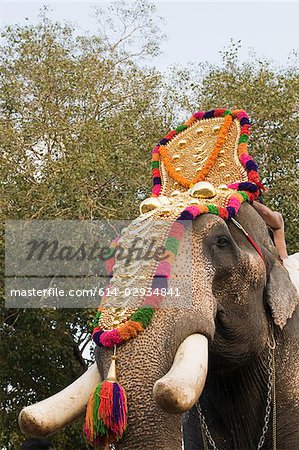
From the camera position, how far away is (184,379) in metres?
3.51

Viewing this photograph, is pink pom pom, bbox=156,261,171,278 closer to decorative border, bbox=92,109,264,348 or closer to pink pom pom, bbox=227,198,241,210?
decorative border, bbox=92,109,264,348

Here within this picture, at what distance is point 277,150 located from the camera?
13.7m

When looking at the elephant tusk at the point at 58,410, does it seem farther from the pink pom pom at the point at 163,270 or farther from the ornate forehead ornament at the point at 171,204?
the pink pom pom at the point at 163,270

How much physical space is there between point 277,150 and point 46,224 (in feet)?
11.8

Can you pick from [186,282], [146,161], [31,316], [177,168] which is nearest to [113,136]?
[146,161]

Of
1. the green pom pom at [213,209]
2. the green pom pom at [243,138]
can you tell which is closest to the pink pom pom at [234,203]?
the green pom pom at [213,209]

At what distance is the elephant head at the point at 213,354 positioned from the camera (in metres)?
3.59

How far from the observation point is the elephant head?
3592 mm

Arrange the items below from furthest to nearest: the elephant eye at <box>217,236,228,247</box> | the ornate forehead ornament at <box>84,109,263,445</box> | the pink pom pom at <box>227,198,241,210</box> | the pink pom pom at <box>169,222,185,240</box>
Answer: the pink pom pom at <box>227,198,241,210</box>
the elephant eye at <box>217,236,228,247</box>
the pink pom pom at <box>169,222,185,240</box>
the ornate forehead ornament at <box>84,109,263,445</box>

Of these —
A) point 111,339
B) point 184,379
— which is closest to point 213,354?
point 111,339

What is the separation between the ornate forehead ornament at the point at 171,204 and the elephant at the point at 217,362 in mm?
65

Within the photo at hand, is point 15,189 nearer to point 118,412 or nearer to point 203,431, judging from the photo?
point 203,431

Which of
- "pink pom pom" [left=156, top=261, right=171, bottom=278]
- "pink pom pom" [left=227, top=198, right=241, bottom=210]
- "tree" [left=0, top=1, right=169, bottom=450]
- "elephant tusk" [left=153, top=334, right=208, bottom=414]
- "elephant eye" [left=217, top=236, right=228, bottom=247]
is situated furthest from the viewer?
"tree" [left=0, top=1, right=169, bottom=450]

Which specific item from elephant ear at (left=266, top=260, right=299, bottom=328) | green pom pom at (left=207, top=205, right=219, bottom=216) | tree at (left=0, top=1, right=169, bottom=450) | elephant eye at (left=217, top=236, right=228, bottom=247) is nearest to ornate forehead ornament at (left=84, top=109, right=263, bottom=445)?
green pom pom at (left=207, top=205, right=219, bottom=216)
